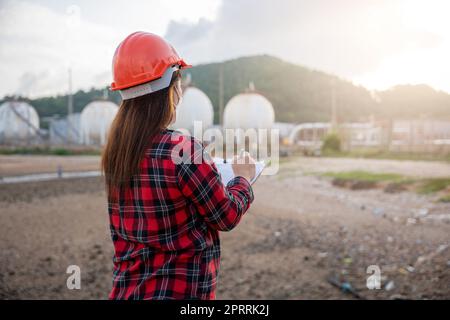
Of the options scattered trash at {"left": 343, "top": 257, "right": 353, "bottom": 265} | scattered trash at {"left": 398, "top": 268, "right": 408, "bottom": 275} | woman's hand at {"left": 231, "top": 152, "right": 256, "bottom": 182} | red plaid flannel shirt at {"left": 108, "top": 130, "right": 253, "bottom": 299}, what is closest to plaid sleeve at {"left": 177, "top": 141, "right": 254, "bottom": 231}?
red plaid flannel shirt at {"left": 108, "top": 130, "right": 253, "bottom": 299}

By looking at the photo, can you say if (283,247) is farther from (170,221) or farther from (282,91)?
(282,91)

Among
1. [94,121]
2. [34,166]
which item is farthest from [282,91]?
[34,166]

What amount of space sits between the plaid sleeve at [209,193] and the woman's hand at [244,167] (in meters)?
0.12

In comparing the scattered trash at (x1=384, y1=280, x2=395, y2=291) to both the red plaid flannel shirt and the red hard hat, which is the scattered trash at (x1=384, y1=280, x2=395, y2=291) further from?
the red hard hat

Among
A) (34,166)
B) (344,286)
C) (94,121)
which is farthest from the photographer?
(94,121)

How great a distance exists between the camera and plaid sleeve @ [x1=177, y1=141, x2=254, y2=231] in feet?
3.57

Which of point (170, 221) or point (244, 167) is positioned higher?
point (244, 167)

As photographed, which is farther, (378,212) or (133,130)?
(378,212)

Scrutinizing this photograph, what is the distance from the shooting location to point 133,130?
1.15 m

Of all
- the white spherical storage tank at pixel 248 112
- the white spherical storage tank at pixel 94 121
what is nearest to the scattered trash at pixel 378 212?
the white spherical storage tank at pixel 248 112

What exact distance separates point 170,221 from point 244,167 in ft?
0.96

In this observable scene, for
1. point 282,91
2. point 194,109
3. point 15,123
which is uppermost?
point 282,91

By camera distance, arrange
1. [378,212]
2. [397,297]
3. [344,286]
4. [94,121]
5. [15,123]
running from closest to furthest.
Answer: [397,297]
[344,286]
[378,212]
[15,123]
[94,121]
